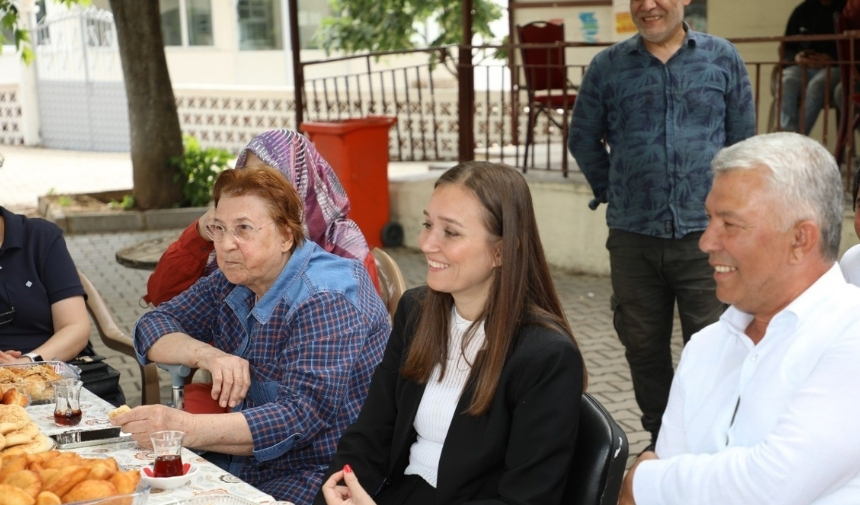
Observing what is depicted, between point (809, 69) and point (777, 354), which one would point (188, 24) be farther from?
point (777, 354)

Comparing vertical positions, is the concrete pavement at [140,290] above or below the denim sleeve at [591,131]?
below

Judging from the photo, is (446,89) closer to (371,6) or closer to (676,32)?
(371,6)

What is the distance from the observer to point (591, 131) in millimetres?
4492

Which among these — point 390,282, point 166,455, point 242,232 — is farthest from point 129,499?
point 390,282

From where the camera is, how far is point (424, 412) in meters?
2.51

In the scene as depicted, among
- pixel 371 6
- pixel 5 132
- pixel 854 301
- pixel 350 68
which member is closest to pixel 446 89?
pixel 371 6

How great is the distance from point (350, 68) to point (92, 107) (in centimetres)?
465

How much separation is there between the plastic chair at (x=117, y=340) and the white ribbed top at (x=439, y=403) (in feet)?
4.77

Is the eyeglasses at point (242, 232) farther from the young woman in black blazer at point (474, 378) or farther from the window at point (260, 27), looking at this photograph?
the window at point (260, 27)

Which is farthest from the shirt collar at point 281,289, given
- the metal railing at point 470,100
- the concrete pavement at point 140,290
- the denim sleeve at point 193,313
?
the metal railing at point 470,100

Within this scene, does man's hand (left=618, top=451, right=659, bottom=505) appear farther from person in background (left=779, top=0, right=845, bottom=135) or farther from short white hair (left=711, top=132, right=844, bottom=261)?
person in background (left=779, top=0, right=845, bottom=135)

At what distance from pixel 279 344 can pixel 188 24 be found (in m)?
19.2

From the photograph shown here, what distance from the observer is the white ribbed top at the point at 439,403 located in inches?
97.3

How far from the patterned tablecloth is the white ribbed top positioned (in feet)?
1.43
